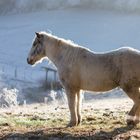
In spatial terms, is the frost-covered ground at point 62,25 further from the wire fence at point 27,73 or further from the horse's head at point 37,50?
the horse's head at point 37,50

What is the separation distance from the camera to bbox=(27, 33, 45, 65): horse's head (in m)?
11.2

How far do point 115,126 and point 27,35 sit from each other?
27.9m

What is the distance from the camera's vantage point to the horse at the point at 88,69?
10078 mm

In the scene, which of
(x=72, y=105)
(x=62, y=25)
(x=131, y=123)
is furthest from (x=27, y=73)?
(x=131, y=123)

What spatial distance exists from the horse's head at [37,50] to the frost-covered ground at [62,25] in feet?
53.0

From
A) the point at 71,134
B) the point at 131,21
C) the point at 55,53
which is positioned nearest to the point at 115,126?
the point at 71,134

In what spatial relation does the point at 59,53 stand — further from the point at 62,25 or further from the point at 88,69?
the point at 62,25

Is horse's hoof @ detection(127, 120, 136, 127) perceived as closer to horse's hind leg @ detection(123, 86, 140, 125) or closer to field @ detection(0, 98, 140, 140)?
horse's hind leg @ detection(123, 86, 140, 125)

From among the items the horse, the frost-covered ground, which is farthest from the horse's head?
the frost-covered ground

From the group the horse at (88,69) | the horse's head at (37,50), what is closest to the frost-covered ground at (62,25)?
the horse's head at (37,50)

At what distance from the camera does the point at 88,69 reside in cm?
1057

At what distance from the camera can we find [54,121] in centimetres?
1185

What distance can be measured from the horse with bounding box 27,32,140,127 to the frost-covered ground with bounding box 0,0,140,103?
54.0 ft

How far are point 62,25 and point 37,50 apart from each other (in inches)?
1131
